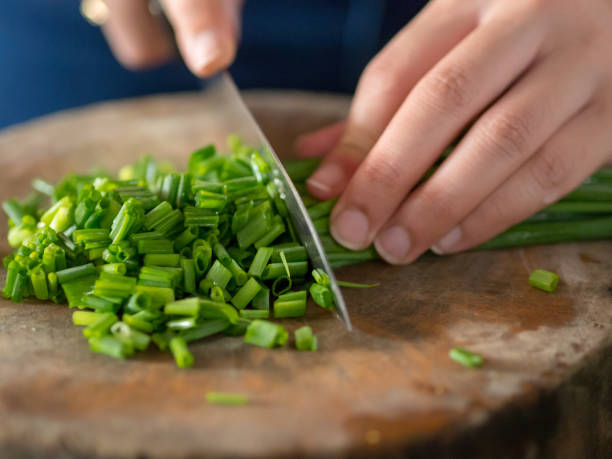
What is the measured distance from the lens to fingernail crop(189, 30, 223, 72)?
2.33 m

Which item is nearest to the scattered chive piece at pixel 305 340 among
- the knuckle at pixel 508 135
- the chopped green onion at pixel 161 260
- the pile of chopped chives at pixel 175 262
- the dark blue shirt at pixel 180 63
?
the pile of chopped chives at pixel 175 262

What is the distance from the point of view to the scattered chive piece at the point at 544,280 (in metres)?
1.85

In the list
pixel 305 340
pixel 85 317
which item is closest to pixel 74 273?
pixel 85 317

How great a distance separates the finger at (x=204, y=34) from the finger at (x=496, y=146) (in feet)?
3.11

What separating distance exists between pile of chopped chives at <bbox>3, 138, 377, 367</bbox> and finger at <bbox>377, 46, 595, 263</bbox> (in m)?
0.22

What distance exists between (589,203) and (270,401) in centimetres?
141

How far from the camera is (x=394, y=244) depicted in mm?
Result: 1954

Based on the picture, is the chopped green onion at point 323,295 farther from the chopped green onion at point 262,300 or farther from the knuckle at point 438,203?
the knuckle at point 438,203

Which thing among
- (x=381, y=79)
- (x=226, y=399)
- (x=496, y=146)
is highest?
(x=381, y=79)

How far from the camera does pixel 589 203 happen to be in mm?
2172

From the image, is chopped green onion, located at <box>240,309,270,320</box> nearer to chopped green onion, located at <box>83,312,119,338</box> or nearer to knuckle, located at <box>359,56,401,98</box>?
chopped green onion, located at <box>83,312,119,338</box>

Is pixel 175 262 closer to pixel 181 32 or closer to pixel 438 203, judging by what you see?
pixel 438 203

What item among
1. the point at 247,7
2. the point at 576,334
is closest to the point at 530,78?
the point at 576,334

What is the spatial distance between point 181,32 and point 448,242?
131 cm
